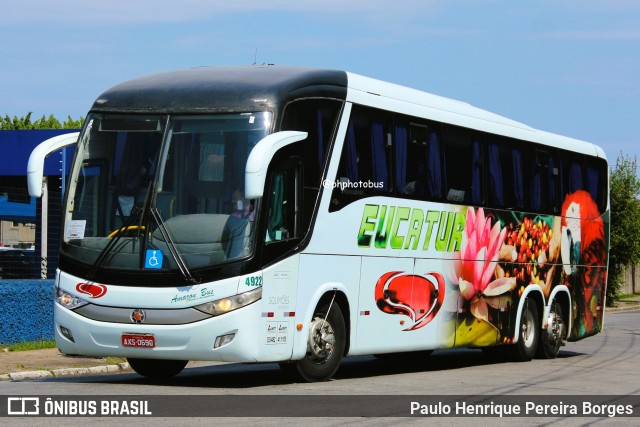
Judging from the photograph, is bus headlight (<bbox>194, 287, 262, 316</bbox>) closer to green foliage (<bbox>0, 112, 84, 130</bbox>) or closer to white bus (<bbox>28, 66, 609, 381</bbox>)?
white bus (<bbox>28, 66, 609, 381</bbox>)

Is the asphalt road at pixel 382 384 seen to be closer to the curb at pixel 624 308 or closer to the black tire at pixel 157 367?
the black tire at pixel 157 367

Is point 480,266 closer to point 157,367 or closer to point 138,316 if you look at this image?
point 157,367

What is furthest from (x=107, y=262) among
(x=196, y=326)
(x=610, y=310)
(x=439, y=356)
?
(x=610, y=310)

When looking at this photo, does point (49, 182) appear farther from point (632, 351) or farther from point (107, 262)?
point (107, 262)

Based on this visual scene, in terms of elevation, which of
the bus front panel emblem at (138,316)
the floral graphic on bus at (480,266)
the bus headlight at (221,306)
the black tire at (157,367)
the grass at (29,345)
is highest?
the floral graphic on bus at (480,266)

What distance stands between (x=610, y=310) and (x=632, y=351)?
88.3 ft

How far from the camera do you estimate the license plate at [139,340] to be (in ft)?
45.0

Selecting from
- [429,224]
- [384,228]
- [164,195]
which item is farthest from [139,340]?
Result: [429,224]

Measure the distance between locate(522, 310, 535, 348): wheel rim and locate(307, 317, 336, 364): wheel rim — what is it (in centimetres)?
649

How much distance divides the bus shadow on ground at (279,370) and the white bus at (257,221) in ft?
1.57

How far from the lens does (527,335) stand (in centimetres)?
2097

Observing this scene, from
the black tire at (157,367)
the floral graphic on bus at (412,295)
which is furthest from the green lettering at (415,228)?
the black tire at (157,367)

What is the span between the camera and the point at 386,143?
16312 millimetres

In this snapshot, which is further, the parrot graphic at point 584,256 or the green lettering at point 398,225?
the parrot graphic at point 584,256
